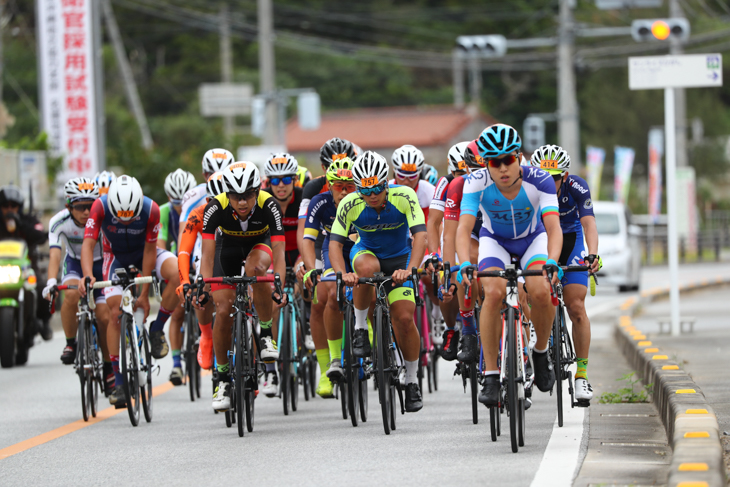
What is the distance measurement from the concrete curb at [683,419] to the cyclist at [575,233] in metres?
0.70

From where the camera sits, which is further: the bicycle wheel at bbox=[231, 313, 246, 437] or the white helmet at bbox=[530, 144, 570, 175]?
the white helmet at bbox=[530, 144, 570, 175]

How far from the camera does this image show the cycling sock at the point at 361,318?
948 centimetres

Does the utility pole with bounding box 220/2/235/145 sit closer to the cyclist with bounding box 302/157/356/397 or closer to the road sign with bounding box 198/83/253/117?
the road sign with bounding box 198/83/253/117

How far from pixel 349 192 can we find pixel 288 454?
285 centimetres

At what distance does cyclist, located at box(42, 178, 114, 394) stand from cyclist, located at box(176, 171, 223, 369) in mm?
847

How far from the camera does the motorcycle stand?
47.1 feet

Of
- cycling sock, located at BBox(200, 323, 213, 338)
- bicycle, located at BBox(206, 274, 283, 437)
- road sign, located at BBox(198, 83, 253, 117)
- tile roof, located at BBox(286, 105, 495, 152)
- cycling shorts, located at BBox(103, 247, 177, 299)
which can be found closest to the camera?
bicycle, located at BBox(206, 274, 283, 437)

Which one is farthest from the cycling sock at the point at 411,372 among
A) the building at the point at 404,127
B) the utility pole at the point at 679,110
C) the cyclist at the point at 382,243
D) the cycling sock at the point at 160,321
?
the building at the point at 404,127

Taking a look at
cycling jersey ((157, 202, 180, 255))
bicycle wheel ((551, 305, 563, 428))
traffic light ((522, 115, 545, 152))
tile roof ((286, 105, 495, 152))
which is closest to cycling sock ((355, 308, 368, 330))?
bicycle wheel ((551, 305, 563, 428))

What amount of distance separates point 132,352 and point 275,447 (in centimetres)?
188

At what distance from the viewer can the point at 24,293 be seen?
49.0 ft

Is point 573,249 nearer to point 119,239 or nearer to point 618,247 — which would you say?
point 119,239

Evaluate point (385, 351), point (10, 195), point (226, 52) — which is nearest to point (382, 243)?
point (385, 351)

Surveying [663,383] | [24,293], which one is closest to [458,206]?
[663,383]
